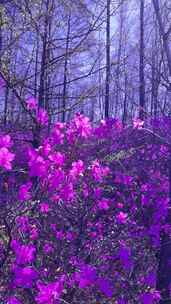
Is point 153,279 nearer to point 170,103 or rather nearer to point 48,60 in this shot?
point 170,103

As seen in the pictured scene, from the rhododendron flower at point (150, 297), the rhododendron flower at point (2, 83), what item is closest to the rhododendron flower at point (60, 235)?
the rhododendron flower at point (150, 297)

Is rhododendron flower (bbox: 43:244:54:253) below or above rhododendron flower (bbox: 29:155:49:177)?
below

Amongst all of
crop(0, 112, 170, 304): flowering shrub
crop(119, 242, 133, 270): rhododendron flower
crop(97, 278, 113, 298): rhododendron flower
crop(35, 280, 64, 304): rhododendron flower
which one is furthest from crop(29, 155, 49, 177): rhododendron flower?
crop(119, 242, 133, 270): rhododendron flower

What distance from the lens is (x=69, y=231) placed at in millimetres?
4750

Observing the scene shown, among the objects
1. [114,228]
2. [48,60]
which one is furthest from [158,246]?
[48,60]

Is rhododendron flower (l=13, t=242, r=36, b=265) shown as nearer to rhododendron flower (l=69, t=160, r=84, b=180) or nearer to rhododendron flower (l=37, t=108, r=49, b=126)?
rhododendron flower (l=69, t=160, r=84, b=180)

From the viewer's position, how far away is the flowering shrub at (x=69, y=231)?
11.3 ft

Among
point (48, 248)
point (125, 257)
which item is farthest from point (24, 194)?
point (125, 257)

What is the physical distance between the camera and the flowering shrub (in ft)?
11.3

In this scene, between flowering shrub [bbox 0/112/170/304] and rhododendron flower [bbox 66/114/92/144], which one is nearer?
flowering shrub [bbox 0/112/170/304]

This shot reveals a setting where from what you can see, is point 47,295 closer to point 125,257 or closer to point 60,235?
point 60,235

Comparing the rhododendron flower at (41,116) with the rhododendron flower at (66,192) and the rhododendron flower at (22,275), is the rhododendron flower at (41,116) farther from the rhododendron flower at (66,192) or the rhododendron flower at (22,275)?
the rhododendron flower at (22,275)

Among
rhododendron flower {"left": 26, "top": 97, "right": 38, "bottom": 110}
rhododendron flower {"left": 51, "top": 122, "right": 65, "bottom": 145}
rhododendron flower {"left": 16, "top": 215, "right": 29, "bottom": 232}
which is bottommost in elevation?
rhododendron flower {"left": 16, "top": 215, "right": 29, "bottom": 232}

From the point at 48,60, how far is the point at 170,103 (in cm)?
133
